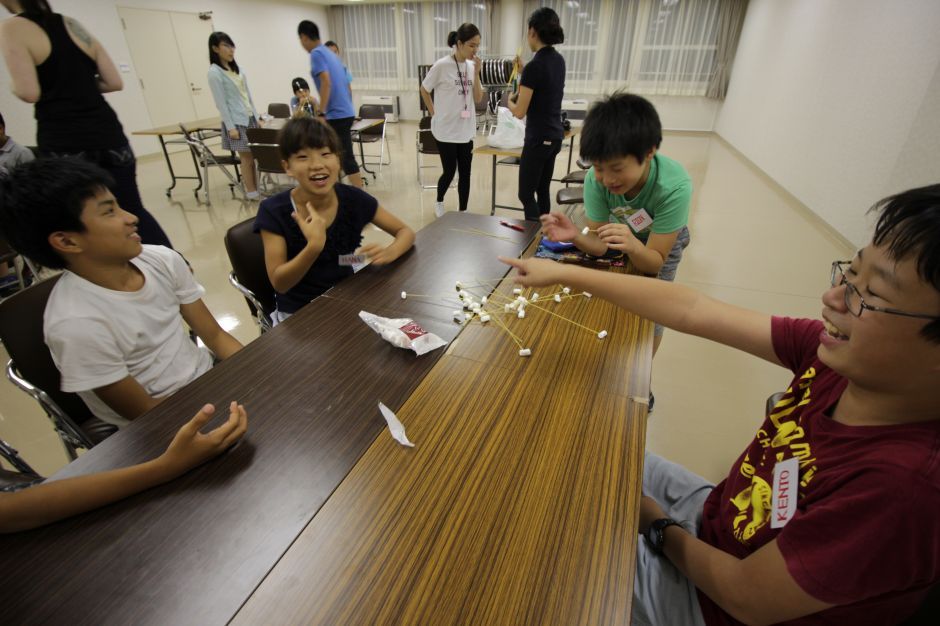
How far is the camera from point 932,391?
1.70 ft

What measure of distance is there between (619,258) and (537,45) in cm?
221

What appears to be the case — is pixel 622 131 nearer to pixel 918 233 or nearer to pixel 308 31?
pixel 918 233

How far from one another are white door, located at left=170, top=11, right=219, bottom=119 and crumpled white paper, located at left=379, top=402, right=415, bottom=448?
30.2ft

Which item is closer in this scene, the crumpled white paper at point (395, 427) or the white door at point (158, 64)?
the crumpled white paper at point (395, 427)

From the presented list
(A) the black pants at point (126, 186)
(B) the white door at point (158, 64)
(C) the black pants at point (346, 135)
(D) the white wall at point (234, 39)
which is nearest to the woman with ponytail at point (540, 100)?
(C) the black pants at point (346, 135)

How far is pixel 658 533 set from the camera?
83 centimetres

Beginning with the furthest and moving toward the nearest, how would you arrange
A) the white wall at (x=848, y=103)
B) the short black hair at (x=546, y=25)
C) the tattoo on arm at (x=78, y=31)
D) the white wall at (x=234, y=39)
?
the white wall at (x=234, y=39)
the white wall at (x=848, y=103)
the short black hair at (x=546, y=25)
the tattoo on arm at (x=78, y=31)

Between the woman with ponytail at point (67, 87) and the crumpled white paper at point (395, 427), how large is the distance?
1853 millimetres

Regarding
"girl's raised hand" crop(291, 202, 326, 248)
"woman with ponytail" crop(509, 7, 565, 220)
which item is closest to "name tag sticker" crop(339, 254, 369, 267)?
"girl's raised hand" crop(291, 202, 326, 248)

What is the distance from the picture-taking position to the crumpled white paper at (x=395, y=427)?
2.67ft

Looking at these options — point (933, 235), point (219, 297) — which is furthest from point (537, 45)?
point (933, 235)

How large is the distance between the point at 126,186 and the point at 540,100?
8.86ft

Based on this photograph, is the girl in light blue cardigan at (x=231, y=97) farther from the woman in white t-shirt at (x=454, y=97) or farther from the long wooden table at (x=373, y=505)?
the long wooden table at (x=373, y=505)

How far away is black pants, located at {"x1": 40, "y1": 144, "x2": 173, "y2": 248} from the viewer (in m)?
2.14
